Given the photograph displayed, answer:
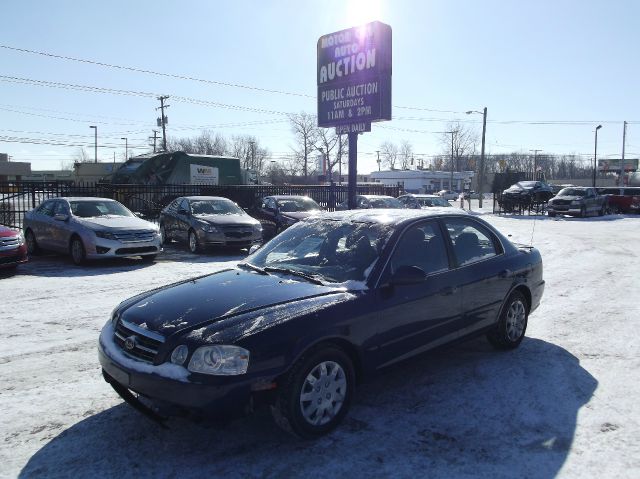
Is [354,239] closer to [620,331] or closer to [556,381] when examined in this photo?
[556,381]

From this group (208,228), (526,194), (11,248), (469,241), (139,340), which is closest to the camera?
(139,340)

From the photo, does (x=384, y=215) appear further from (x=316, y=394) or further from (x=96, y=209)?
(x=96, y=209)

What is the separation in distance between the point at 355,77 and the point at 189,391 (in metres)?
13.0

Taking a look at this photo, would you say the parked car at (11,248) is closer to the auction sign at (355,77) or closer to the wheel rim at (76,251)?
the wheel rim at (76,251)

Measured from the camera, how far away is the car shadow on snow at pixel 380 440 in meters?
3.17

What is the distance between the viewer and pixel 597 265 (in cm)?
1161

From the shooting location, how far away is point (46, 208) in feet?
40.7

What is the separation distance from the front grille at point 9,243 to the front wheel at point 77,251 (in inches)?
52.5

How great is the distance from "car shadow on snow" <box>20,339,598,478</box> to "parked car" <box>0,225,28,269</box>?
7175 mm

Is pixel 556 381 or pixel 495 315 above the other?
pixel 495 315

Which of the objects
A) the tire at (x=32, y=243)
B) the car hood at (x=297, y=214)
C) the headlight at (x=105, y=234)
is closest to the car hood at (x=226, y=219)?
the car hood at (x=297, y=214)

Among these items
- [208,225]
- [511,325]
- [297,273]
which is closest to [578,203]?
[208,225]

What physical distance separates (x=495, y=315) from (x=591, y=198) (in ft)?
93.7

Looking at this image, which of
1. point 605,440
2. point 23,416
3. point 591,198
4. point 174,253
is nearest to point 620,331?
point 605,440
